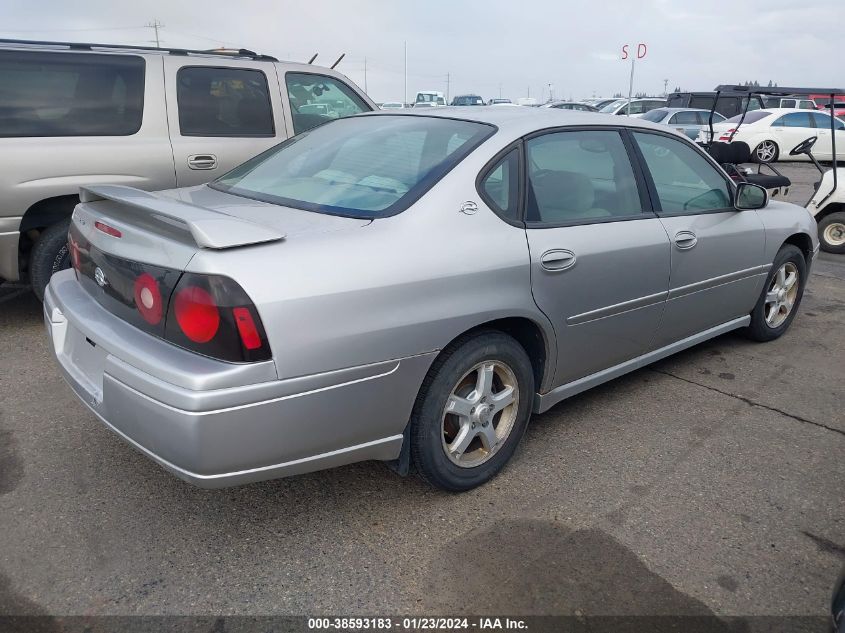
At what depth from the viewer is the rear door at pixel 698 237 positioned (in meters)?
3.60

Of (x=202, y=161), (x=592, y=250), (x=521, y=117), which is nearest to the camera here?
(x=592, y=250)

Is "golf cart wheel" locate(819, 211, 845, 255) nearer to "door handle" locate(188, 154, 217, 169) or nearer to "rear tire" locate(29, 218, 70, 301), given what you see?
"door handle" locate(188, 154, 217, 169)

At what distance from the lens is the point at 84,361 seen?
2.60m

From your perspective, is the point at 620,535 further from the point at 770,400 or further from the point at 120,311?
the point at 120,311

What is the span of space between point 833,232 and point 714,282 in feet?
17.0

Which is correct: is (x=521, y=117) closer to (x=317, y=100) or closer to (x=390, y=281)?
(x=390, y=281)

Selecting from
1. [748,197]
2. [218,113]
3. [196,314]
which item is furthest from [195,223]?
[218,113]

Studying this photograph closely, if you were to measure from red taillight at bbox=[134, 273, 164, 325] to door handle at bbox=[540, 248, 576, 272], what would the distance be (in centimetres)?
148

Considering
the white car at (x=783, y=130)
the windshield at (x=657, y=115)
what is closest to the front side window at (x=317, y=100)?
the windshield at (x=657, y=115)

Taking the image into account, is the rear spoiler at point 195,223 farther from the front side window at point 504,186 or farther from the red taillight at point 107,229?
the front side window at point 504,186

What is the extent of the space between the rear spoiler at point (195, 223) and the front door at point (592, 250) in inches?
45.4

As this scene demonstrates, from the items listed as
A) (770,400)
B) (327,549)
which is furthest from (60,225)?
(770,400)

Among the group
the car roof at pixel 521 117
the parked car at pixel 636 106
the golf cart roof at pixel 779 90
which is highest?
the parked car at pixel 636 106

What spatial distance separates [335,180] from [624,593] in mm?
1911
